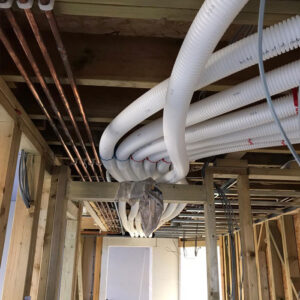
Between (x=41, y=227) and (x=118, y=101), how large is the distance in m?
1.25

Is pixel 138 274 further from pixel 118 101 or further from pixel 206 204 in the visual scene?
pixel 118 101

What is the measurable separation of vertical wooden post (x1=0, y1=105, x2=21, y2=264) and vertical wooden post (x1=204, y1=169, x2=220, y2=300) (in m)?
1.43

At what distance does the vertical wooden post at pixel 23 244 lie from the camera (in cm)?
196

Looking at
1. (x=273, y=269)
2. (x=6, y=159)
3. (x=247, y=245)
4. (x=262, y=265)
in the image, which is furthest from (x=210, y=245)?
(x=262, y=265)

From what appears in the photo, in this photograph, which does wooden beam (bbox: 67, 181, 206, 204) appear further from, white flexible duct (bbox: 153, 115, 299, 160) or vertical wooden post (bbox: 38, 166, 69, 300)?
white flexible duct (bbox: 153, 115, 299, 160)

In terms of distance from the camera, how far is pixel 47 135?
2363 mm

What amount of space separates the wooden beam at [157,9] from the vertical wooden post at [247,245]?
156 centimetres

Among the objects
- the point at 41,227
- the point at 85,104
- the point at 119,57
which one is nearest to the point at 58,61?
the point at 119,57

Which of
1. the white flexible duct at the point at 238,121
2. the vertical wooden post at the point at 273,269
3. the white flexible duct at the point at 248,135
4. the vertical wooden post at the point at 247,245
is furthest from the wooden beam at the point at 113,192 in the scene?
the vertical wooden post at the point at 273,269

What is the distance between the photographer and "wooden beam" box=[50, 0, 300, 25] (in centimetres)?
119

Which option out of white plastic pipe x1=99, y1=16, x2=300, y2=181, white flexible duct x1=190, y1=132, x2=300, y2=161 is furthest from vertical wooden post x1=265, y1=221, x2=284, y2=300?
white plastic pipe x1=99, y1=16, x2=300, y2=181

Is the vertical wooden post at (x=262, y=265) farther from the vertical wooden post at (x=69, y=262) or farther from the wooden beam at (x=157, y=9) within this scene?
the wooden beam at (x=157, y=9)

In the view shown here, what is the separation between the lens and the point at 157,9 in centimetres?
121

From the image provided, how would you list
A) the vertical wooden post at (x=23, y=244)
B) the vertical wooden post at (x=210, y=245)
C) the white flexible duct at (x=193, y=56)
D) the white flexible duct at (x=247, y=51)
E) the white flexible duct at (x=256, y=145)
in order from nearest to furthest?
the white flexible duct at (x=193, y=56), the white flexible duct at (x=247, y=51), the white flexible duct at (x=256, y=145), the vertical wooden post at (x=23, y=244), the vertical wooden post at (x=210, y=245)
